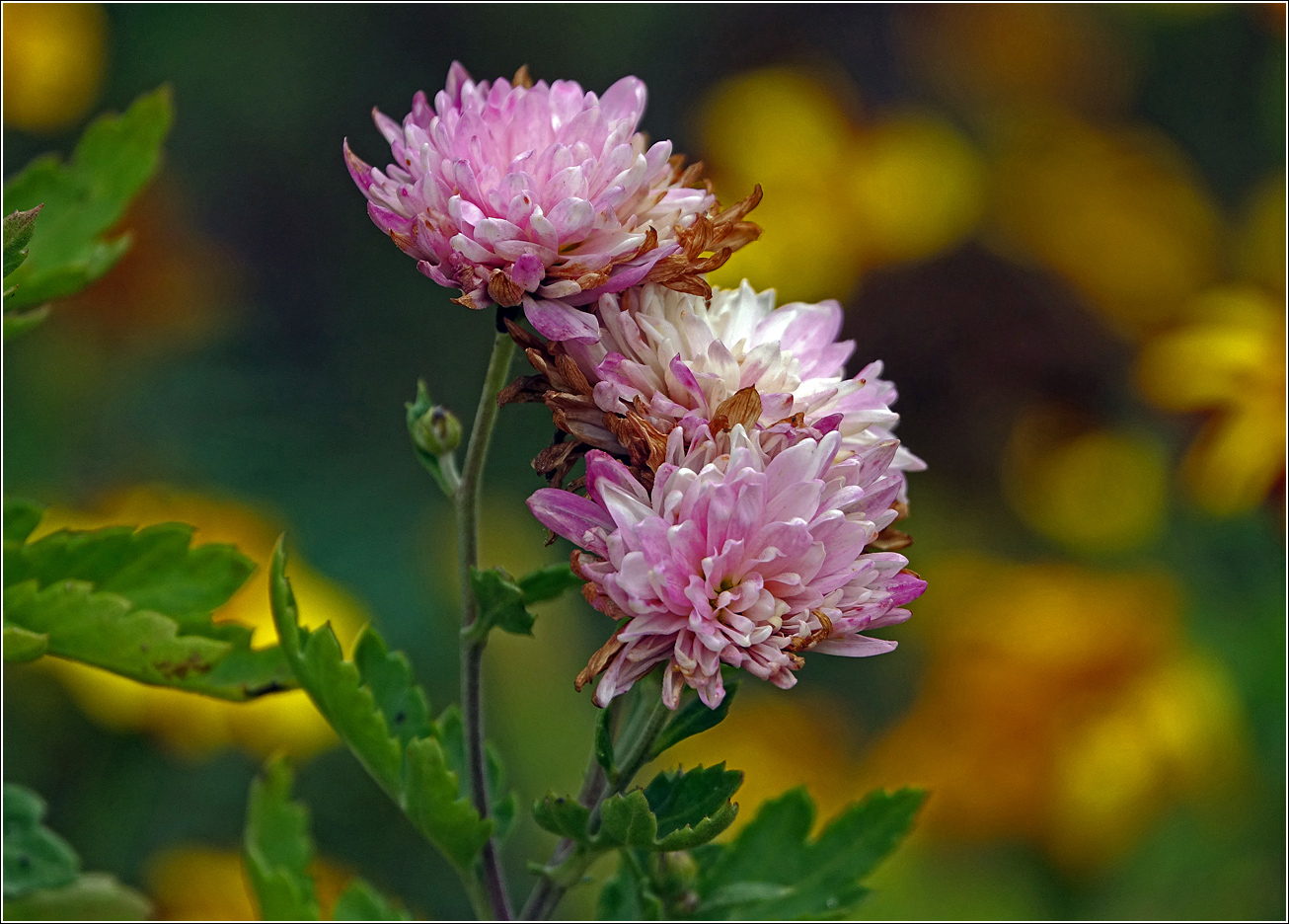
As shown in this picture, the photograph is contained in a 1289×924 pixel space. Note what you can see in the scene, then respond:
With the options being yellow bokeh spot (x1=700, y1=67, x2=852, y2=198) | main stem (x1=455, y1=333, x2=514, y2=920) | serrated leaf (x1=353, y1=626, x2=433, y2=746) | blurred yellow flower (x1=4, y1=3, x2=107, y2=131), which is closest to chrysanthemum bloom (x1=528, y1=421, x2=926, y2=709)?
main stem (x1=455, y1=333, x2=514, y2=920)

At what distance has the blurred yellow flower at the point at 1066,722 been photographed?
2182 mm

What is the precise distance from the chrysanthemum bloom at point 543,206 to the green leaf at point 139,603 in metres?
0.36

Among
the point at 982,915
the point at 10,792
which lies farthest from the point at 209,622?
the point at 982,915

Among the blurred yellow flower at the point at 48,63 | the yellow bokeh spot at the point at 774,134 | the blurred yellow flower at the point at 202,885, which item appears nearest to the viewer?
the blurred yellow flower at the point at 202,885

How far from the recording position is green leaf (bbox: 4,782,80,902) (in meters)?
0.95

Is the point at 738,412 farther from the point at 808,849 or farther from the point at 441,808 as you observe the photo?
the point at 808,849

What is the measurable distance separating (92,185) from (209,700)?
1135mm

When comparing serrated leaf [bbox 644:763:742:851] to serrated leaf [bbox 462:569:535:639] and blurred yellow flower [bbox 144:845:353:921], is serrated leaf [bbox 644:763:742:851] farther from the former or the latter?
blurred yellow flower [bbox 144:845:353:921]

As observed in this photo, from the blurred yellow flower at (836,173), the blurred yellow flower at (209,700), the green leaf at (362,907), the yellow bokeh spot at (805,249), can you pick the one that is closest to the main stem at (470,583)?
the green leaf at (362,907)

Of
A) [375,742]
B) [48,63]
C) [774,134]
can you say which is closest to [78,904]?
[375,742]

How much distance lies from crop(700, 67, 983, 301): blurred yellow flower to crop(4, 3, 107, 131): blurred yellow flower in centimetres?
145

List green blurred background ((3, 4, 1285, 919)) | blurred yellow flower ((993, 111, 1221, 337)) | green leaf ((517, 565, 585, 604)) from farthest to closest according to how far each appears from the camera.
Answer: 1. blurred yellow flower ((993, 111, 1221, 337))
2. green blurred background ((3, 4, 1285, 919))
3. green leaf ((517, 565, 585, 604))

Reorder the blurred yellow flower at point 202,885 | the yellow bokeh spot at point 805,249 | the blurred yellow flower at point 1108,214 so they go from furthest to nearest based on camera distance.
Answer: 1. the blurred yellow flower at point 1108,214
2. the yellow bokeh spot at point 805,249
3. the blurred yellow flower at point 202,885

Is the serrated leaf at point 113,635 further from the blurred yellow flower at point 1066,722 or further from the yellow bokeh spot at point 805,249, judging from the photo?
the yellow bokeh spot at point 805,249
